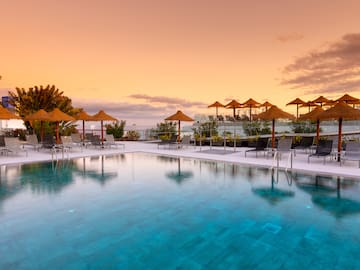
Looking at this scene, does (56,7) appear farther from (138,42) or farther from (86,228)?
(86,228)

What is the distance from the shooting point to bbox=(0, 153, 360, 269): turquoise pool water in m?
2.97

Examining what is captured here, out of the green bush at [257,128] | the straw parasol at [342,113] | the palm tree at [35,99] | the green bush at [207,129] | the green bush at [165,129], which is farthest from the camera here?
the palm tree at [35,99]

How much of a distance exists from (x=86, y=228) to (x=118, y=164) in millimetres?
5718

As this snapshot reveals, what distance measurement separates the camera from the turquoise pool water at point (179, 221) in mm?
2973

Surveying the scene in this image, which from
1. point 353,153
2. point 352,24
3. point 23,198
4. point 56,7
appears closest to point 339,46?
point 352,24

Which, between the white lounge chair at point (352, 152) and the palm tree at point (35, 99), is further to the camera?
the palm tree at point (35, 99)

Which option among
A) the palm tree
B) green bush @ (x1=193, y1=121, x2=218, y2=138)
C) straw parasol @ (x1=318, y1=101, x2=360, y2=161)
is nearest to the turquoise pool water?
straw parasol @ (x1=318, y1=101, x2=360, y2=161)

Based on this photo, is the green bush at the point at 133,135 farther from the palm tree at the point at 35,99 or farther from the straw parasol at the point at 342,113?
the straw parasol at the point at 342,113

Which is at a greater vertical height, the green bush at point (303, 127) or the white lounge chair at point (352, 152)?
the green bush at point (303, 127)

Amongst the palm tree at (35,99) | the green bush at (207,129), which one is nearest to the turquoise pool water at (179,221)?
the green bush at (207,129)

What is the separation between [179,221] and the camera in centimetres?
417

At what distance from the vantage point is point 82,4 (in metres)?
10.7

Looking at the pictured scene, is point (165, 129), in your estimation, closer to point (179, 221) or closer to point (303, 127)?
point (303, 127)

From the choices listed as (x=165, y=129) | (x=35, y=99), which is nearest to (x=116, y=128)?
(x=165, y=129)
